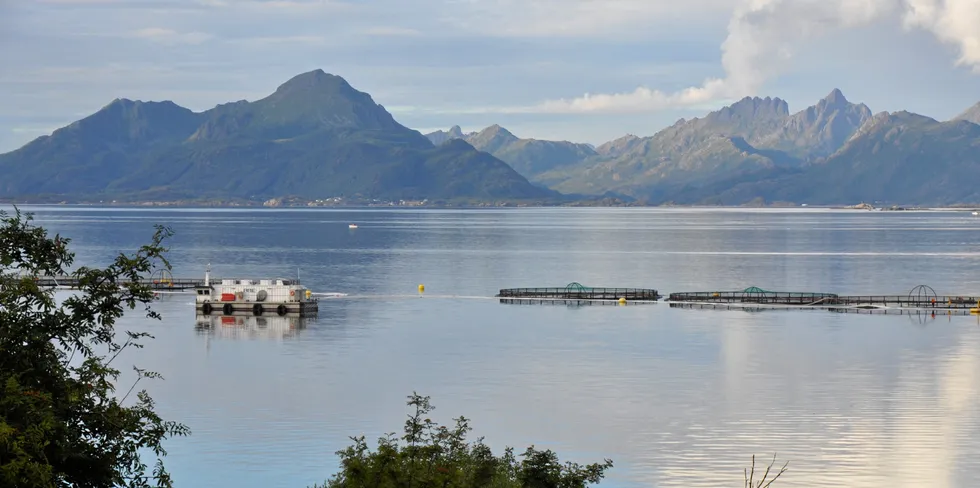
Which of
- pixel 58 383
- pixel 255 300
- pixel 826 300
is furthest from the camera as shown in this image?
pixel 826 300

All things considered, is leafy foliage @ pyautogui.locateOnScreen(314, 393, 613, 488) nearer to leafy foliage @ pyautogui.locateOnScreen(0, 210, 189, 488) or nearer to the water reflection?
leafy foliage @ pyautogui.locateOnScreen(0, 210, 189, 488)

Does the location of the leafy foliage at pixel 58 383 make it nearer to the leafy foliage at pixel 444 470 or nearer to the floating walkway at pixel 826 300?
the leafy foliage at pixel 444 470

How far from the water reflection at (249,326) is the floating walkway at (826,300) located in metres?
40.7

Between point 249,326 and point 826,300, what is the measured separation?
59242 millimetres

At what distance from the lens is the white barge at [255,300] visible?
4619 inches

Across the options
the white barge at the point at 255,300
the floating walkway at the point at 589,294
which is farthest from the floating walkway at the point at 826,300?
the white barge at the point at 255,300

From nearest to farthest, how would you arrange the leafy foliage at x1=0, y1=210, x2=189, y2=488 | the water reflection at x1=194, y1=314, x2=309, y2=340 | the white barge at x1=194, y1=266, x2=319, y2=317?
the leafy foliage at x1=0, y1=210, x2=189, y2=488 → the water reflection at x1=194, y1=314, x2=309, y2=340 → the white barge at x1=194, y1=266, x2=319, y2=317

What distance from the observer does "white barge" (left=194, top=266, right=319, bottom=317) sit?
385 feet

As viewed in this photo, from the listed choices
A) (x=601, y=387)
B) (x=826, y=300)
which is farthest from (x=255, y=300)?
(x=826, y=300)

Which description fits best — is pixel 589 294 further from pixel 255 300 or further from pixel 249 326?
pixel 249 326

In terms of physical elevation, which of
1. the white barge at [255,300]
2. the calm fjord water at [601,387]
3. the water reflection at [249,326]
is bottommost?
the calm fjord water at [601,387]

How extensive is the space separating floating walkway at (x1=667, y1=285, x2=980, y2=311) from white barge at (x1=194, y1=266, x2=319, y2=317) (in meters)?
38.5

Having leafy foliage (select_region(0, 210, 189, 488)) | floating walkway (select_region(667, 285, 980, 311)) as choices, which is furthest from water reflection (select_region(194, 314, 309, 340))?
leafy foliage (select_region(0, 210, 189, 488))

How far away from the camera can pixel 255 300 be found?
119062mm
